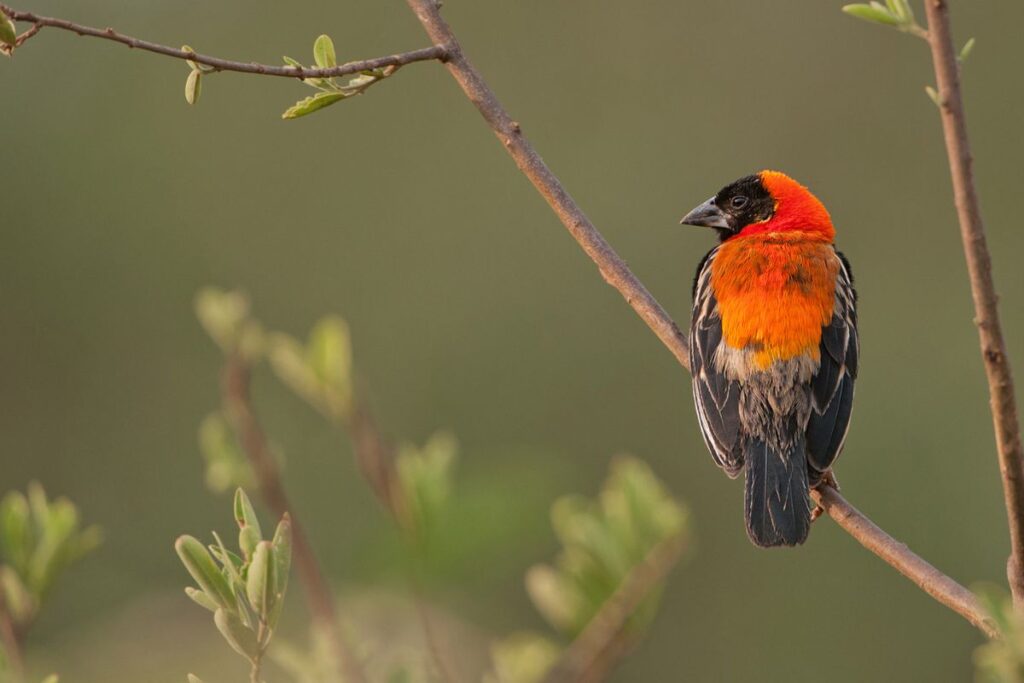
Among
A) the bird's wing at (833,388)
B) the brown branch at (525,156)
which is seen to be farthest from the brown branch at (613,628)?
the bird's wing at (833,388)

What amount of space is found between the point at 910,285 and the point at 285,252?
504 centimetres

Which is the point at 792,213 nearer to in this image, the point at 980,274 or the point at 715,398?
the point at 715,398

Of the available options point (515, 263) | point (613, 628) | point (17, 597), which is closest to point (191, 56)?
point (17, 597)

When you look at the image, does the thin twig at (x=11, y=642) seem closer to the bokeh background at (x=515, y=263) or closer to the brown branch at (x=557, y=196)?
the brown branch at (x=557, y=196)

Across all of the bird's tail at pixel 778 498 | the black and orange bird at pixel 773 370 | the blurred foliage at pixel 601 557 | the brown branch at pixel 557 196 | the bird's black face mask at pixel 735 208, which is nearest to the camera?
the blurred foliage at pixel 601 557

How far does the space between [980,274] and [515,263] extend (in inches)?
353

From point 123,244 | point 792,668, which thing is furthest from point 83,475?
point 792,668

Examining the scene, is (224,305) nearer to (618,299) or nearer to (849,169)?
(618,299)

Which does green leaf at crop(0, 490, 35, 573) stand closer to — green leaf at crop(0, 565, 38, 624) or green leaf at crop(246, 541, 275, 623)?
green leaf at crop(0, 565, 38, 624)

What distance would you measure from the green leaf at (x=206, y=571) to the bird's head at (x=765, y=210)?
3.17 metres

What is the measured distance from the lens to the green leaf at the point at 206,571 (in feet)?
5.37

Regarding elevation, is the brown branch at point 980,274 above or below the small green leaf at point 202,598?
below

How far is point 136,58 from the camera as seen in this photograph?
42.5 feet

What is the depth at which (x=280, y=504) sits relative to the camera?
1601 mm
